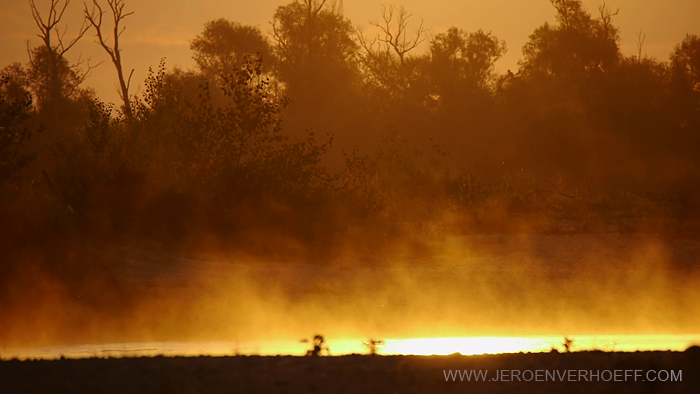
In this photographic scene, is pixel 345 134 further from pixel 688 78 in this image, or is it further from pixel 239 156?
pixel 239 156

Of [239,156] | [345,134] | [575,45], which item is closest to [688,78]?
[575,45]

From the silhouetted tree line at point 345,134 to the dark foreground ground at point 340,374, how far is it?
7.32 meters

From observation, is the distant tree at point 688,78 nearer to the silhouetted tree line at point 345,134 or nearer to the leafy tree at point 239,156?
the silhouetted tree line at point 345,134

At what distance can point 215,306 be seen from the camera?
29.2 ft

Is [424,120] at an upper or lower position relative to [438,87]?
lower

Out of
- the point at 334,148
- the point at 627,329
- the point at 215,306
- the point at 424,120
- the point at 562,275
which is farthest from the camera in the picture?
the point at 424,120

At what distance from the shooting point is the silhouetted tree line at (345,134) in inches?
500

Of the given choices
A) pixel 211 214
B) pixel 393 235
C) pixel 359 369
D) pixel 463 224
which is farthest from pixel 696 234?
pixel 359 369

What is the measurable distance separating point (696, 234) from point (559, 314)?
7296 millimetres

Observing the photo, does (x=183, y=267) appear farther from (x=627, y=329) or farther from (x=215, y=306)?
(x=627, y=329)

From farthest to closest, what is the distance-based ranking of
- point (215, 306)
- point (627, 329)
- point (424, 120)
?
point (424, 120) < point (215, 306) < point (627, 329)

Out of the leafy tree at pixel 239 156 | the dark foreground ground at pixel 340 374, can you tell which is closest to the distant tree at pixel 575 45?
the leafy tree at pixel 239 156

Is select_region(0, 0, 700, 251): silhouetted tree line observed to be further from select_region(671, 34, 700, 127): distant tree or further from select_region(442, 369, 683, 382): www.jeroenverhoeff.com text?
select_region(442, 369, 683, 382): www.jeroenverhoeff.com text

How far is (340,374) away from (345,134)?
102 ft
